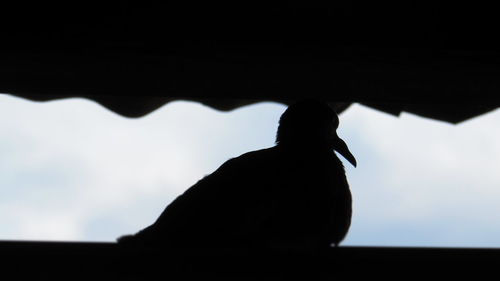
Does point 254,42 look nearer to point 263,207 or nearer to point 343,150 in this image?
point 263,207

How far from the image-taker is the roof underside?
1.96 meters

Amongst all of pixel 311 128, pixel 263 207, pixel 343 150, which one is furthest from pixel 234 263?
pixel 343 150

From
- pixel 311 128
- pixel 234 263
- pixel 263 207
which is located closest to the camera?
pixel 234 263

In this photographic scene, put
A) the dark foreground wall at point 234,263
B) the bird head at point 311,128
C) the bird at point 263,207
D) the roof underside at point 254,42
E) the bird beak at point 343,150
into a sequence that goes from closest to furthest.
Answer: the dark foreground wall at point 234,263 → the roof underside at point 254,42 → the bird at point 263,207 → the bird head at point 311,128 → the bird beak at point 343,150

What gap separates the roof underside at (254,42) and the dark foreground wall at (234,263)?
82cm

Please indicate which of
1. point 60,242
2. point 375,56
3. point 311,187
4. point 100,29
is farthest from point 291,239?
point 60,242

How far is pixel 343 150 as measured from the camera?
2.90 meters

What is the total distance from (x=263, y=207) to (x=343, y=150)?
866 millimetres

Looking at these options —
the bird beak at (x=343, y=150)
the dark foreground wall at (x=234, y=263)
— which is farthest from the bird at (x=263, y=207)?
the dark foreground wall at (x=234, y=263)

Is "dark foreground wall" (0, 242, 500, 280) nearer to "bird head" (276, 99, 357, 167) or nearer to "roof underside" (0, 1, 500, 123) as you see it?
"roof underside" (0, 1, 500, 123)

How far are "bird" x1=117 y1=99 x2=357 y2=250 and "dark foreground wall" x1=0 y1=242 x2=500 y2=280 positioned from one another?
668 mm

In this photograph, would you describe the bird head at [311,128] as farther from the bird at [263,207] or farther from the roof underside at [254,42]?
the roof underside at [254,42]

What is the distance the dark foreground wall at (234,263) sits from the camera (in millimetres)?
1260

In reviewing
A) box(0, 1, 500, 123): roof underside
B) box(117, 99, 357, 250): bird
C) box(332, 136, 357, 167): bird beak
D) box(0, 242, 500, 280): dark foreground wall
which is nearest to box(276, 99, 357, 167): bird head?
box(332, 136, 357, 167): bird beak
